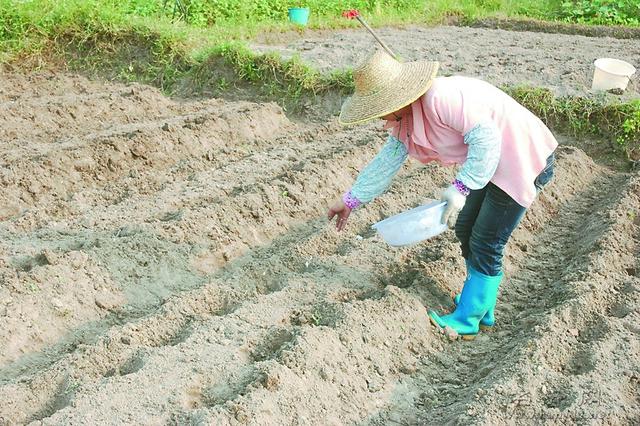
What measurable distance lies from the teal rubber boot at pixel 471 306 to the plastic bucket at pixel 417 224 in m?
0.56

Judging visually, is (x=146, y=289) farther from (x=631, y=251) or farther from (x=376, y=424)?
(x=631, y=251)

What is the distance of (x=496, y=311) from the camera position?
453cm

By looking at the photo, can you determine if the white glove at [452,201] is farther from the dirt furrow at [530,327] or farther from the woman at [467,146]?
the dirt furrow at [530,327]

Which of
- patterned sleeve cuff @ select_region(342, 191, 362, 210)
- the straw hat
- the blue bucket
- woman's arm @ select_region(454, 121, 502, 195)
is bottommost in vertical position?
the blue bucket

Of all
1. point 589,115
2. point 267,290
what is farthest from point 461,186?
point 589,115

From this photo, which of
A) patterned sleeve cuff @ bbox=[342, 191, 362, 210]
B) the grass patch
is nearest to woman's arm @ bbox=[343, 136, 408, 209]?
patterned sleeve cuff @ bbox=[342, 191, 362, 210]

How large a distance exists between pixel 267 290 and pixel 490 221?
1.26 m

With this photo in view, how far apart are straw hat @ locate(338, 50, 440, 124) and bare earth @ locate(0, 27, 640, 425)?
0.96 meters

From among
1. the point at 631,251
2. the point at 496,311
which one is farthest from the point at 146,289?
the point at 631,251

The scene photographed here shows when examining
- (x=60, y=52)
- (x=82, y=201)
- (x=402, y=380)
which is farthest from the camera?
(x=60, y=52)

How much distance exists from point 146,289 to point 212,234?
0.63m

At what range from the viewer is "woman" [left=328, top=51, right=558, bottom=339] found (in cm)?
369

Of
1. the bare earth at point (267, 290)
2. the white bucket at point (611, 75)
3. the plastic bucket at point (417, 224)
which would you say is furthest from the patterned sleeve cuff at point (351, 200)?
the white bucket at point (611, 75)

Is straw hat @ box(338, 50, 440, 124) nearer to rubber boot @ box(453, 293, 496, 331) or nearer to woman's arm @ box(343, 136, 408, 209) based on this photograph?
woman's arm @ box(343, 136, 408, 209)
